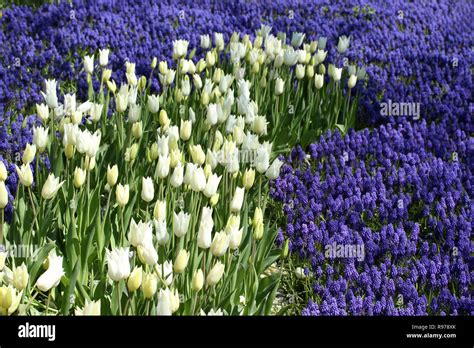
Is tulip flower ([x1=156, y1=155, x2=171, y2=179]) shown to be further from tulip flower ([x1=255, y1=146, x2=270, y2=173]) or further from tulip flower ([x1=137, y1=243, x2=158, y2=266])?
tulip flower ([x1=137, y1=243, x2=158, y2=266])

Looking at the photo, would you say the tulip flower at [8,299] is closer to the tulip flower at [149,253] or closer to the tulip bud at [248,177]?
the tulip flower at [149,253]

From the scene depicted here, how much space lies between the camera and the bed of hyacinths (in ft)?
11.2

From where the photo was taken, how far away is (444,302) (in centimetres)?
391

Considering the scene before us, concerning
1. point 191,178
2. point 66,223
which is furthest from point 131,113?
point 191,178

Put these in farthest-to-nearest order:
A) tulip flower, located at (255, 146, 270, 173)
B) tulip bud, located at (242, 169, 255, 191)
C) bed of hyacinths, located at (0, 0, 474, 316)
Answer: tulip flower, located at (255, 146, 270, 173), tulip bud, located at (242, 169, 255, 191), bed of hyacinths, located at (0, 0, 474, 316)

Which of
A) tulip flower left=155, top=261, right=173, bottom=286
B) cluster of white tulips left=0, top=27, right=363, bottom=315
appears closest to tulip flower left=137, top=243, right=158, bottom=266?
cluster of white tulips left=0, top=27, right=363, bottom=315

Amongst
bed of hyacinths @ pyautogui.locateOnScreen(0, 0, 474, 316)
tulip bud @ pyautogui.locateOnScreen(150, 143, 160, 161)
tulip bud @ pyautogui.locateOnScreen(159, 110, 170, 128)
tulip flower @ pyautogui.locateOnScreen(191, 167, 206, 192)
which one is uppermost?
tulip flower @ pyautogui.locateOnScreen(191, 167, 206, 192)

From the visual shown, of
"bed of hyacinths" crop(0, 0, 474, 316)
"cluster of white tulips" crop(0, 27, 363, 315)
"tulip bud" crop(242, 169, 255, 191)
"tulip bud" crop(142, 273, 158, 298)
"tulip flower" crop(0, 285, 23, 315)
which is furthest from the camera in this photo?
"tulip bud" crop(242, 169, 255, 191)

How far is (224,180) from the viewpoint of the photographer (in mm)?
4305

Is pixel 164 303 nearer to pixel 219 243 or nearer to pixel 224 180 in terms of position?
pixel 219 243

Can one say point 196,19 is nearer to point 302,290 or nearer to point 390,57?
point 390,57

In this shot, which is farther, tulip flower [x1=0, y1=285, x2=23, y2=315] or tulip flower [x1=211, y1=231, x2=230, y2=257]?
tulip flower [x1=211, y1=231, x2=230, y2=257]

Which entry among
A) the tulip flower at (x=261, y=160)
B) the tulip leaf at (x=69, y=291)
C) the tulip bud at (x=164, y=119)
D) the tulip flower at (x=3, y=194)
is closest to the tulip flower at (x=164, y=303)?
the tulip leaf at (x=69, y=291)

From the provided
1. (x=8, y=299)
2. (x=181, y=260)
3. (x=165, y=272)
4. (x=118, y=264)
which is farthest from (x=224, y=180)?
(x=8, y=299)
